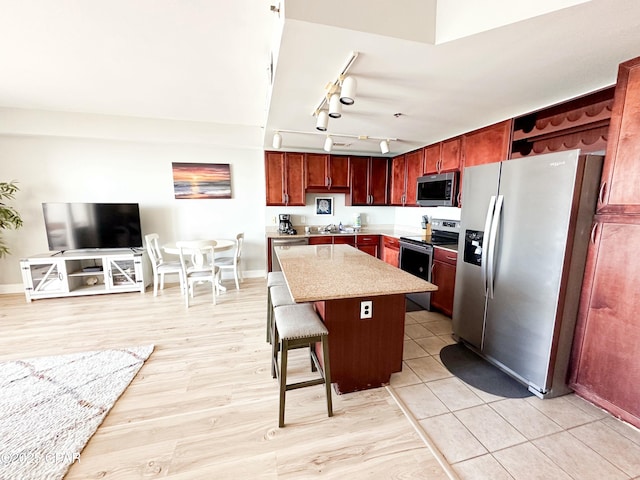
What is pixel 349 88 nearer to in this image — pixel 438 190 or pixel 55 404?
pixel 438 190

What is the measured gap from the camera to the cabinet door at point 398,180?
4410 millimetres

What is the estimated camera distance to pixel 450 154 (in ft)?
11.0

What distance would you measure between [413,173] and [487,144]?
137 cm

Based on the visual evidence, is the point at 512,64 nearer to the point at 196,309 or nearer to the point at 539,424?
the point at 539,424

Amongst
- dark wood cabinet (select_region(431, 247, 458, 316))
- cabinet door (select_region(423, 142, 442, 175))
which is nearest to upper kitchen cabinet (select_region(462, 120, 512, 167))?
cabinet door (select_region(423, 142, 442, 175))

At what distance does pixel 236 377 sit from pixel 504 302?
2.19m

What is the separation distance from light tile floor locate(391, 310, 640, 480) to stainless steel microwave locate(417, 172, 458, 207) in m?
2.14

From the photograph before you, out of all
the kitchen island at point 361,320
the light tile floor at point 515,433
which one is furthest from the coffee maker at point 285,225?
the light tile floor at point 515,433

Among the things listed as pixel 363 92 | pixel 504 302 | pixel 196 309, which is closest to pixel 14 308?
pixel 196 309

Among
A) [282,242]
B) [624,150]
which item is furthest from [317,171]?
[624,150]

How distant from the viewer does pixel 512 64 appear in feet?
5.36

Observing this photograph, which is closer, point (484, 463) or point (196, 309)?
point (484, 463)

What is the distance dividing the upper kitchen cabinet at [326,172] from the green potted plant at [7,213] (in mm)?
4201

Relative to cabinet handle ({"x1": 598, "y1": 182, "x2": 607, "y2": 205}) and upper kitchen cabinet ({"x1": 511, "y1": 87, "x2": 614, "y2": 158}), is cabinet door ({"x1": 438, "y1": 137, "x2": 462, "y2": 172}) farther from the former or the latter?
cabinet handle ({"x1": 598, "y1": 182, "x2": 607, "y2": 205})
